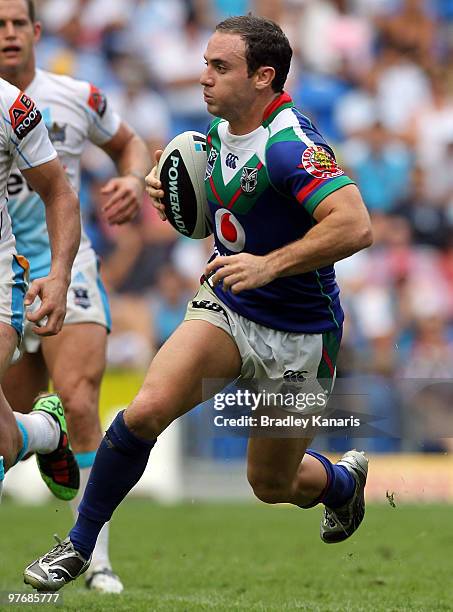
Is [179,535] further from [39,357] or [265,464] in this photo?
[265,464]

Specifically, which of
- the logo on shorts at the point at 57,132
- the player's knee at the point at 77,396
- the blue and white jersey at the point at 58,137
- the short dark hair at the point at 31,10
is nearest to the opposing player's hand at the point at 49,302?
the player's knee at the point at 77,396

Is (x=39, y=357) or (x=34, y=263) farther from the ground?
(x=34, y=263)

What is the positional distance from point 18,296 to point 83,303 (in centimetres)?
143

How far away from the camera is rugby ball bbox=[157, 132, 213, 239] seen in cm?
566

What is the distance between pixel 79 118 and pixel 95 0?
11.0m

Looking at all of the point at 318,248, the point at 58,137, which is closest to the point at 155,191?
the point at 318,248

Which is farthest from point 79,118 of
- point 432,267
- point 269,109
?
point 432,267

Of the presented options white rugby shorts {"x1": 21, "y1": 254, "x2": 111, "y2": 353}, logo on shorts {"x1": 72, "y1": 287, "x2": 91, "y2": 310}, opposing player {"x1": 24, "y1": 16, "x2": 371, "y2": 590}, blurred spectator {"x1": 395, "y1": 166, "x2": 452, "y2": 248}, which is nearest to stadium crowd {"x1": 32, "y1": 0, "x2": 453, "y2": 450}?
blurred spectator {"x1": 395, "y1": 166, "x2": 452, "y2": 248}

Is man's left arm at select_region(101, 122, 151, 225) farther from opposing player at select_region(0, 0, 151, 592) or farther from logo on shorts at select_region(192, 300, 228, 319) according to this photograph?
logo on shorts at select_region(192, 300, 228, 319)

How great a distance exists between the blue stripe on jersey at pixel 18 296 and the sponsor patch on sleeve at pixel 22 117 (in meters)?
0.57

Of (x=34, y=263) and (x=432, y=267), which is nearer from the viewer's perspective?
(x=34, y=263)

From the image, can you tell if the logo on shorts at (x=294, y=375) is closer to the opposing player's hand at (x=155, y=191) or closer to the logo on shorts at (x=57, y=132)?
the opposing player's hand at (x=155, y=191)

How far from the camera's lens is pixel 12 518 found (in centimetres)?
1048

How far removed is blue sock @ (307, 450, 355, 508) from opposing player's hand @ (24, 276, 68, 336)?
1665 millimetres
